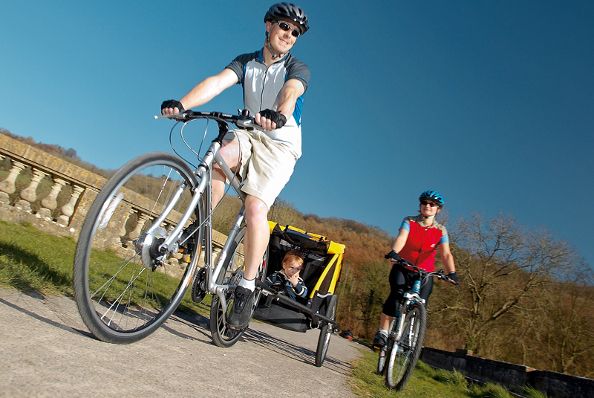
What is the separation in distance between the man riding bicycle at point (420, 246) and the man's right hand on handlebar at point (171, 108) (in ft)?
11.1

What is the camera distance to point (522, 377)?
Result: 35.3ft

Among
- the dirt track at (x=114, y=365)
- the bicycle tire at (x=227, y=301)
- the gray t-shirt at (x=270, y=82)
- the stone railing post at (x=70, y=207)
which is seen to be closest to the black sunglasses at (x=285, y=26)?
the gray t-shirt at (x=270, y=82)

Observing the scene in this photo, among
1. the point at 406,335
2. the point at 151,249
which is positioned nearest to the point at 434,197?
the point at 406,335

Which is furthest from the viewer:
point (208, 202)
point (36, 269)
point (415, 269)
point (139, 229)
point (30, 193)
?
point (30, 193)

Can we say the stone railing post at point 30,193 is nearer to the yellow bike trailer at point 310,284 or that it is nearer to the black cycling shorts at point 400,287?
the yellow bike trailer at point 310,284

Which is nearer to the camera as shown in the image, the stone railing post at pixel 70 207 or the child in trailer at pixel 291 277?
the child in trailer at pixel 291 277

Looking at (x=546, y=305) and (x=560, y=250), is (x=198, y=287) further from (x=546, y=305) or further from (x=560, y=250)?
(x=560, y=250)

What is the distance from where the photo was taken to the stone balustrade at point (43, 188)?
306 inches

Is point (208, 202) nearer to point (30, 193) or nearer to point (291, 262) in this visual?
point (291, 262)

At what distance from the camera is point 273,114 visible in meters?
2.94

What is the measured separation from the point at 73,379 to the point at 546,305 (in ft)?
89.2

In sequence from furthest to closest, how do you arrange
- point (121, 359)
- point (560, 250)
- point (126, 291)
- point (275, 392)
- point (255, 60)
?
point (560, 250)
point (255, 60)
point (126, 291)
point (275, 392)
point (121, 359)

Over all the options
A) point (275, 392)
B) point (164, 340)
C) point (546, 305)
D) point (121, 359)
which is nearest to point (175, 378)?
point (121, 359)

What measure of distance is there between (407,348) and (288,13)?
3391 millimetres
